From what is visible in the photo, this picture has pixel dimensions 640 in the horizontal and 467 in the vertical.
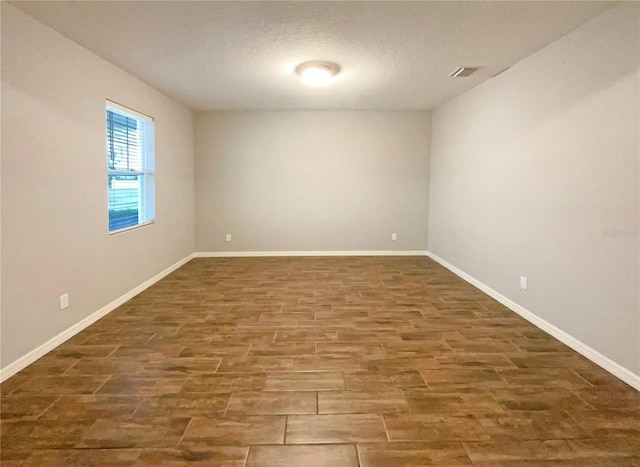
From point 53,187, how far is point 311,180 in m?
4.02

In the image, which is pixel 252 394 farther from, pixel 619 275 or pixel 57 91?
pixel 57 91

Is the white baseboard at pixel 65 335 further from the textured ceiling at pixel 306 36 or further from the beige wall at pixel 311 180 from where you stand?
the textured ceiling at pixel 306 36

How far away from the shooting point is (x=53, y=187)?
2.84 meters

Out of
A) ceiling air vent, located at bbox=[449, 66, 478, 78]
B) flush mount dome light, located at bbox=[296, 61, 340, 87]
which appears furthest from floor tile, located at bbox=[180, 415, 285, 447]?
ceiling air vent, located at bbox=[449, 66, 478, 78]

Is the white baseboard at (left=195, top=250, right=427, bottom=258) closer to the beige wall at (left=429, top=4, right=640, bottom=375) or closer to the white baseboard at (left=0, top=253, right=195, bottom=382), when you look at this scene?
the white baseboard at (left=0, top=253, right=195, bottom=382)

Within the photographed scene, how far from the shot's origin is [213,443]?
1.80 metres

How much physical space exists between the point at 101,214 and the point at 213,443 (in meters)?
2.57

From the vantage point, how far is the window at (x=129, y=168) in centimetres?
384

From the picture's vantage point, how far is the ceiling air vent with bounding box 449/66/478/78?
3.79 metres

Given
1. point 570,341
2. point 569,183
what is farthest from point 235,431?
point 569,183

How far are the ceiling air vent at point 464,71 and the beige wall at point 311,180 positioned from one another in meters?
2.20

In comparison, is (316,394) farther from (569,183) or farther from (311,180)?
(311,180)

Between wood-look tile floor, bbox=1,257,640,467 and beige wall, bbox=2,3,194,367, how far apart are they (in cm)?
34

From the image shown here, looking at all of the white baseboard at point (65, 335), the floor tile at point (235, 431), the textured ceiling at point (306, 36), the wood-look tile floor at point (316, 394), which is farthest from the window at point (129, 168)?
the floor tile at point (235, 431)
